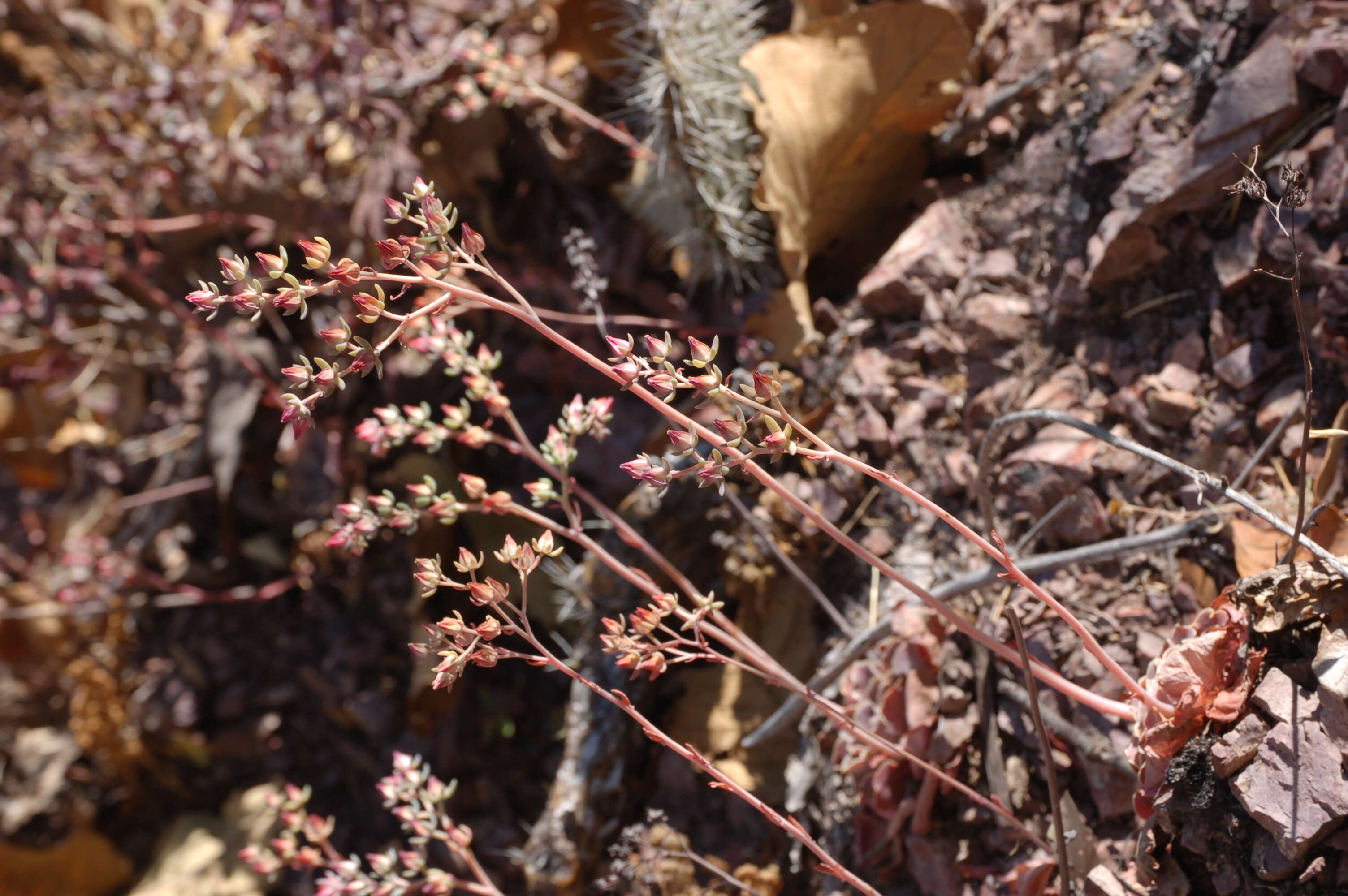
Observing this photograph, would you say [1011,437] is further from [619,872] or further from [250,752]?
[250,752]

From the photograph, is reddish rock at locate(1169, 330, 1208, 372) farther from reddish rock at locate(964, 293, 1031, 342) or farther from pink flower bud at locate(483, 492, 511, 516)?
pink flower bud at locate(483, 492, 511, 516)

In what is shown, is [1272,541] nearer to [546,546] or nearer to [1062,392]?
[1062,392]

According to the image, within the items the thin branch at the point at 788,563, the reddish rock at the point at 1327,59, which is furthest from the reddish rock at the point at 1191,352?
the thin branch at the point at 788,563

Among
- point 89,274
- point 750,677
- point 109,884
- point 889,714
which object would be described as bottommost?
point 109,884

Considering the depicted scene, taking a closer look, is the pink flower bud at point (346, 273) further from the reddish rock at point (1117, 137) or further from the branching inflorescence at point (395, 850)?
the reddish rock at point (1117, 137)

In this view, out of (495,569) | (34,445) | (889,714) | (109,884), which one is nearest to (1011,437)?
(889,714)
